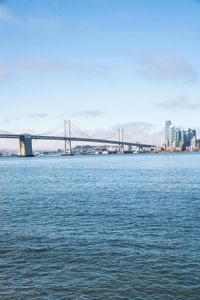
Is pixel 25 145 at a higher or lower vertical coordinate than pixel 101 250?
higher

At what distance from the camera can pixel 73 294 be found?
14305 millimetres

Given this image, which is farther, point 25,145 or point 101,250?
point 25,145

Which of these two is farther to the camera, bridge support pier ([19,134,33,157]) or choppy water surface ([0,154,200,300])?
bridge support pier ([19,134,33,157])

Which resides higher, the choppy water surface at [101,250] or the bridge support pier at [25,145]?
the bridge support pier at [25,145]

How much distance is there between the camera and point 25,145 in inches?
6905

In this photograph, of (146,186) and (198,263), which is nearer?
(198,263)

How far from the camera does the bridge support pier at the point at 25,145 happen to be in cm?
16988

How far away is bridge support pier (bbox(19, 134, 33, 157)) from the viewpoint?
16988cm

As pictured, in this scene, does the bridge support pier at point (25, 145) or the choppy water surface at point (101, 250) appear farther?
the bridge support pier at point (25, 145)

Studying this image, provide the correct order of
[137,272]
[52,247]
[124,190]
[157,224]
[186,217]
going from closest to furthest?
[137,272]
[52,247]
[157,224]
[186,217]
[124,190]

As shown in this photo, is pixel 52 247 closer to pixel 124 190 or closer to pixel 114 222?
pixel 114 222

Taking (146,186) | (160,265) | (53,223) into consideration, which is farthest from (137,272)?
(146,186)

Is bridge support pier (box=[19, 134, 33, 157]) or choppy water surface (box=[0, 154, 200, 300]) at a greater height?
bridge support pier (box=[19, 134, 33, 157])

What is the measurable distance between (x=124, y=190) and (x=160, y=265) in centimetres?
2668
